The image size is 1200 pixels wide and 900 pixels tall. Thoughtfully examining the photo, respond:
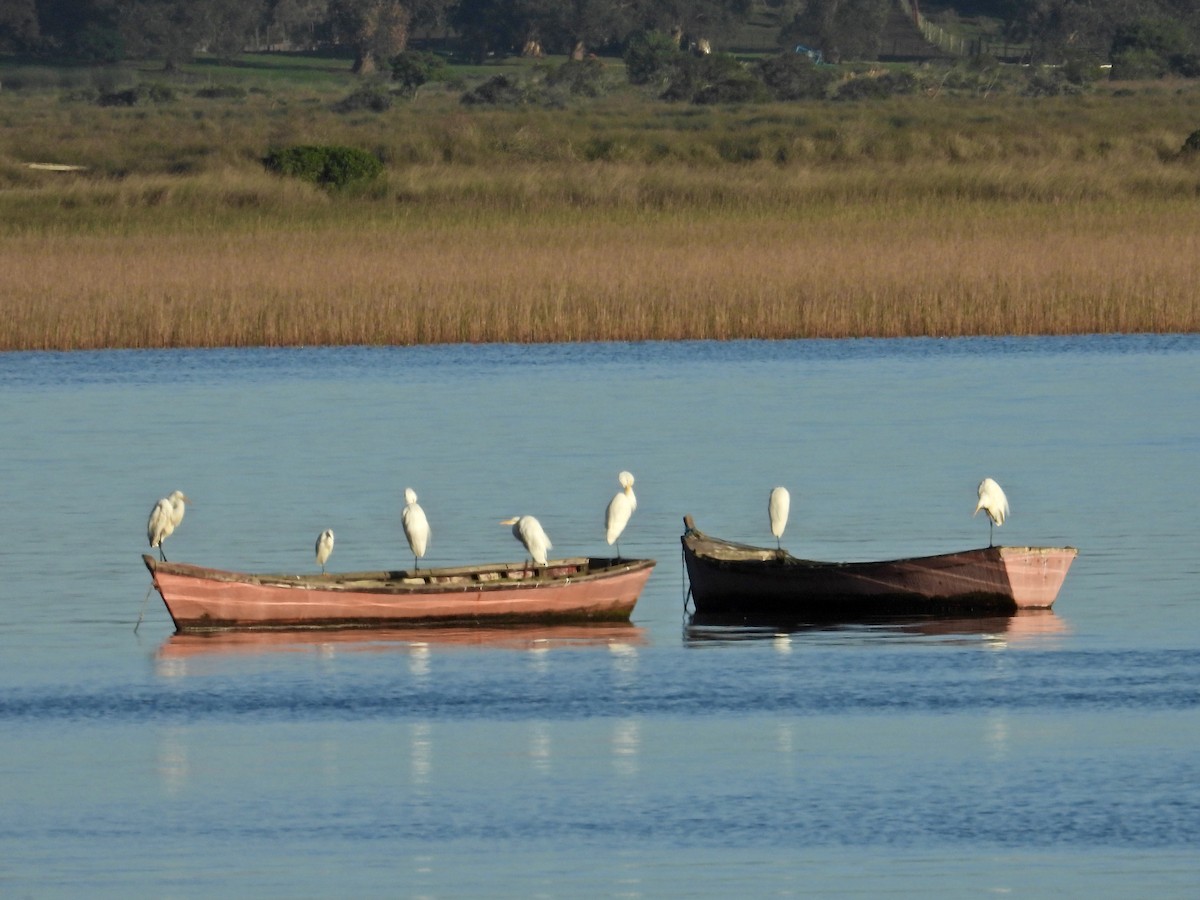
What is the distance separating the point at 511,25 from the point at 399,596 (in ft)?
321

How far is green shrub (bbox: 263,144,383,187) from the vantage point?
159ft

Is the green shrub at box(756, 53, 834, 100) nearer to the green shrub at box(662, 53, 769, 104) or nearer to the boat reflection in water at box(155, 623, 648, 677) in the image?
the green shrub at box(662, 53, 769, 104)

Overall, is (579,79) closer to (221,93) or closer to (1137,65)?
(221,93)

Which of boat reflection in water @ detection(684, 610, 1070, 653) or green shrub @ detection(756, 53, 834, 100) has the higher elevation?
green shrub @ detection(756, 53, 834, 100)

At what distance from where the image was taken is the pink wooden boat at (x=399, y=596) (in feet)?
56.0

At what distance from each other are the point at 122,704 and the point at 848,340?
21.0m

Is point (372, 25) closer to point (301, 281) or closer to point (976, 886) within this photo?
point (301, 281)

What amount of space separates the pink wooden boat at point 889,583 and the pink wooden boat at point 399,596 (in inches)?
24.0

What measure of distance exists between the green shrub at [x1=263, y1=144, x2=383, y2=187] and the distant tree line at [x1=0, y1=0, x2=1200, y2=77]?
58.3 meters

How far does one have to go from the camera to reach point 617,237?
41.4 metres

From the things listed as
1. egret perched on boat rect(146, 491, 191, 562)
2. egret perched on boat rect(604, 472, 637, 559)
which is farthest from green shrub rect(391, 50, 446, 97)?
egret perched on boat rect(146, 491, 191, 562)

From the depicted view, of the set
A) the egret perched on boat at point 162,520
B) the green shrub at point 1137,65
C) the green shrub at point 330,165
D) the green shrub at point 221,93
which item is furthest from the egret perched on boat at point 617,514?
the green shrub at point 1137,65

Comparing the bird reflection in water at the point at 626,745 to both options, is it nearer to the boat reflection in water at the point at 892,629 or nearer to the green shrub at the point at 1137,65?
the boat reflection in water at the point at 892,629

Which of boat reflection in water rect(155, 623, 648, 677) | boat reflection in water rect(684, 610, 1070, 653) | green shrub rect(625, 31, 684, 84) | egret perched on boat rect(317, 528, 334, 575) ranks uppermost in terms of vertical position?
green shrub rect(625, 31, 684, 84)
